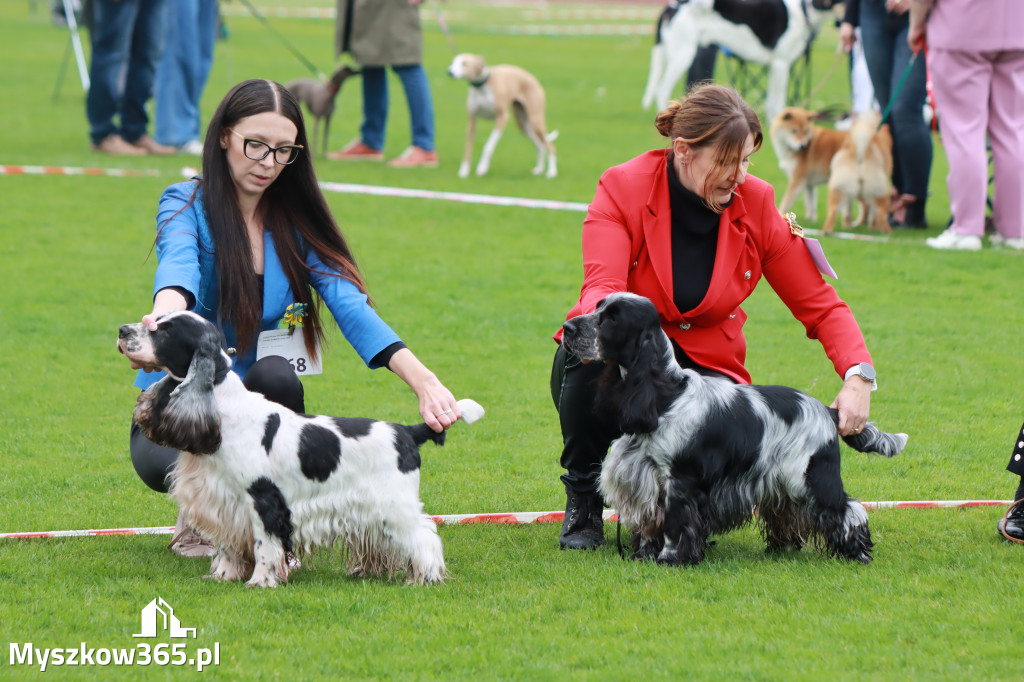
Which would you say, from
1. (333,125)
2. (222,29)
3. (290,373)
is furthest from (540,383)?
(222,29)

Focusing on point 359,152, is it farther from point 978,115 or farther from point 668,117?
point 668,117

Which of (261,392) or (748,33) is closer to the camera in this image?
(261,392)

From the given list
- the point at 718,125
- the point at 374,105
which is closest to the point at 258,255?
the point at 718,125

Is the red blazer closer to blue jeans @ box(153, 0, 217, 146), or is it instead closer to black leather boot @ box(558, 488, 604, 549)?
black leather boot @ box(558, 488, 604, 549)

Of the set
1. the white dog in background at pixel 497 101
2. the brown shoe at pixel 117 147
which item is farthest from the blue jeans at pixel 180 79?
the white dog in background at pixel 497 101

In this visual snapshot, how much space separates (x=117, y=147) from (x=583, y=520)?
8.86 metres

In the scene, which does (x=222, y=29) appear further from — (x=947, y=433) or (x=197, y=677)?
(x=197, y=677)

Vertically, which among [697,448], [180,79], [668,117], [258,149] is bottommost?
[180,79]

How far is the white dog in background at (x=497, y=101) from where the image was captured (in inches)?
433

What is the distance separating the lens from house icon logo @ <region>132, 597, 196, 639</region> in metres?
2.96

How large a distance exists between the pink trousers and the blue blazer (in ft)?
17.4

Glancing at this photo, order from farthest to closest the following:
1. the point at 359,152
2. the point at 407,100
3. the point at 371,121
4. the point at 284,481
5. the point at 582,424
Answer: the point at 359,152 < the point at 371,121 < the point at 407,100 < the point at 582,424 < the point at 284,481

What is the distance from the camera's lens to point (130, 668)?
9.16 ft

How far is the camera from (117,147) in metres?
11.5
